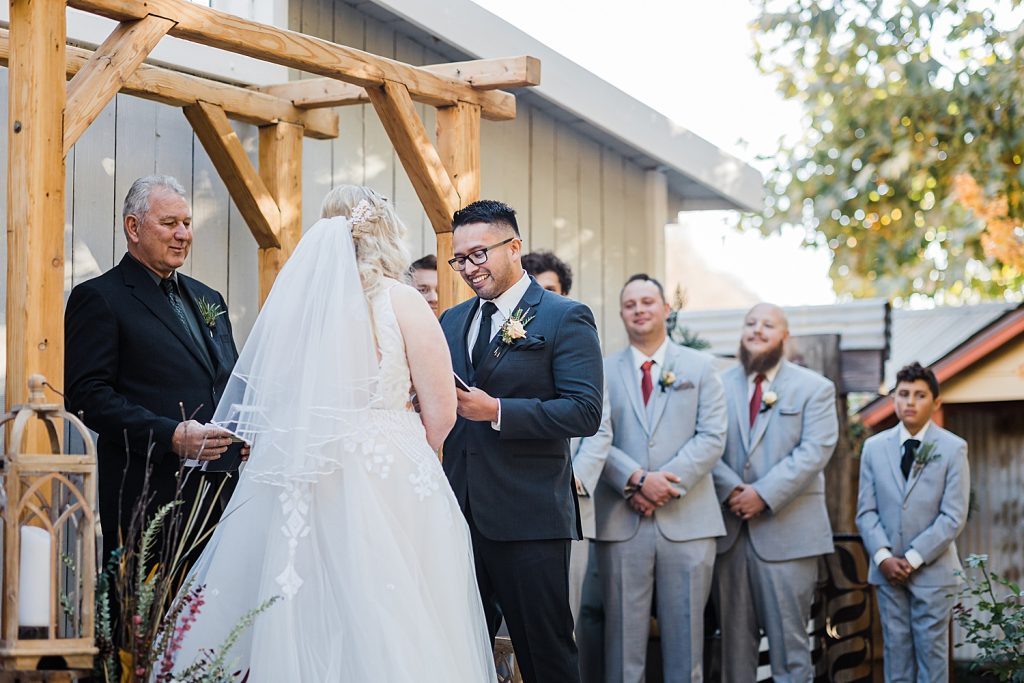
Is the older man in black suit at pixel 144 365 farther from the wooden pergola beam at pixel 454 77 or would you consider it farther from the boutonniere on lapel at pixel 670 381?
the boutonniere on lapel at pixel 670 381

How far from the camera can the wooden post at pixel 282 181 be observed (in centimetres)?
671

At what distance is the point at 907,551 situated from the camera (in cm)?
764

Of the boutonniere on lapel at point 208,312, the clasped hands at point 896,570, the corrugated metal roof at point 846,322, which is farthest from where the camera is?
the corrugated metal roof at point 846,322

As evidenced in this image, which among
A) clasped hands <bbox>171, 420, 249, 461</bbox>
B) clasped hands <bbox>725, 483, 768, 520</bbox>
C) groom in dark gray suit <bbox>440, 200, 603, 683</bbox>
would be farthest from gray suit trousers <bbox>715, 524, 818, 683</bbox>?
clasped hands <bbox>171, 420, 249, 461</bbox>

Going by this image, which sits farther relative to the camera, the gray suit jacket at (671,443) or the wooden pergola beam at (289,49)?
the gray suit jacket at (671,443)

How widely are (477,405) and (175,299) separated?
4.75ft

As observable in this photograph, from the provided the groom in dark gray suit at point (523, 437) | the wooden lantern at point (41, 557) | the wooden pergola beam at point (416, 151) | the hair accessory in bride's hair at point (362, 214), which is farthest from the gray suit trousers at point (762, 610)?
the wooden lantern at point (41, 557)

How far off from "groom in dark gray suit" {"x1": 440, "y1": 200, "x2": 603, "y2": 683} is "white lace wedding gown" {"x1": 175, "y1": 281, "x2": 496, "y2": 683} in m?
0.41

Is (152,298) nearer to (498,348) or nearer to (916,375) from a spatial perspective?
(498,348)

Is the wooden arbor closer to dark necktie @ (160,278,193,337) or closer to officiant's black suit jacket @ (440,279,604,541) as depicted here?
dark necktie @ (160,278,193,337)

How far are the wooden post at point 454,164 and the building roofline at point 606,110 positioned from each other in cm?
99

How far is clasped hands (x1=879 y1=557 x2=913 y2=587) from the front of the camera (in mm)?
7551

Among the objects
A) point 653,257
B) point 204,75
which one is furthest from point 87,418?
point 653,257

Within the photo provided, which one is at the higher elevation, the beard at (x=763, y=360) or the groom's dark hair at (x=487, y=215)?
the groom's dark hair at (x=487, y=215)
